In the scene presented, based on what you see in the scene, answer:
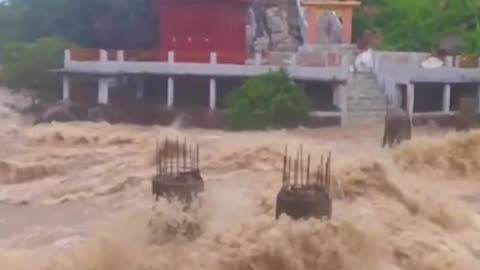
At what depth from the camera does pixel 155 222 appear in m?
11.3

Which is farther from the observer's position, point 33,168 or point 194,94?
point 194,94

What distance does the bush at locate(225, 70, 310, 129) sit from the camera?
24562 millimetres

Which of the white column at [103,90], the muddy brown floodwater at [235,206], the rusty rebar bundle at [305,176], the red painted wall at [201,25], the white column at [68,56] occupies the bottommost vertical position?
the muddy brown floodwater at [235,206]

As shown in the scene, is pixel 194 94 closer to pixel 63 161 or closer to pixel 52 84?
pixel 52 84

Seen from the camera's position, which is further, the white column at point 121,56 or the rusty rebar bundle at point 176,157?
the white column at point 121,56

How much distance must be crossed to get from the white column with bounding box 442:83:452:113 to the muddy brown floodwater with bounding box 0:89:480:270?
2014mm

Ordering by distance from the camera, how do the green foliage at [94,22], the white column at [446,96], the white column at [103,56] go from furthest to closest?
the green foliage at [94,22] → the white column at [103,56] → the white column at [446,96]

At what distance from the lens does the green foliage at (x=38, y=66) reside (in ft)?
95.1

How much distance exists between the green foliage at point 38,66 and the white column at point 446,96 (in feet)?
33.2

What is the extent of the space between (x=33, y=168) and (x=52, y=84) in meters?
10.8

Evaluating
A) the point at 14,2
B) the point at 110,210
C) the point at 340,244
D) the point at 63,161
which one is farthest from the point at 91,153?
the point at 14,2

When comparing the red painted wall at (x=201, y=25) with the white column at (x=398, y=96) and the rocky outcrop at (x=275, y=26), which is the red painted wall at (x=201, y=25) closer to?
the rocky outcrop at (x=275, y=26)

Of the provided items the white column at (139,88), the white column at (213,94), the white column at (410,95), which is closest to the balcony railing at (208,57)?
the white column at (213,94)

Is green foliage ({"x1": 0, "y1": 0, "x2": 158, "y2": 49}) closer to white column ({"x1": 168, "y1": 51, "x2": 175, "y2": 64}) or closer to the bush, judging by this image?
white column ({"x1": 168, "y1": 51, "x2": 175, "y2": 64})
